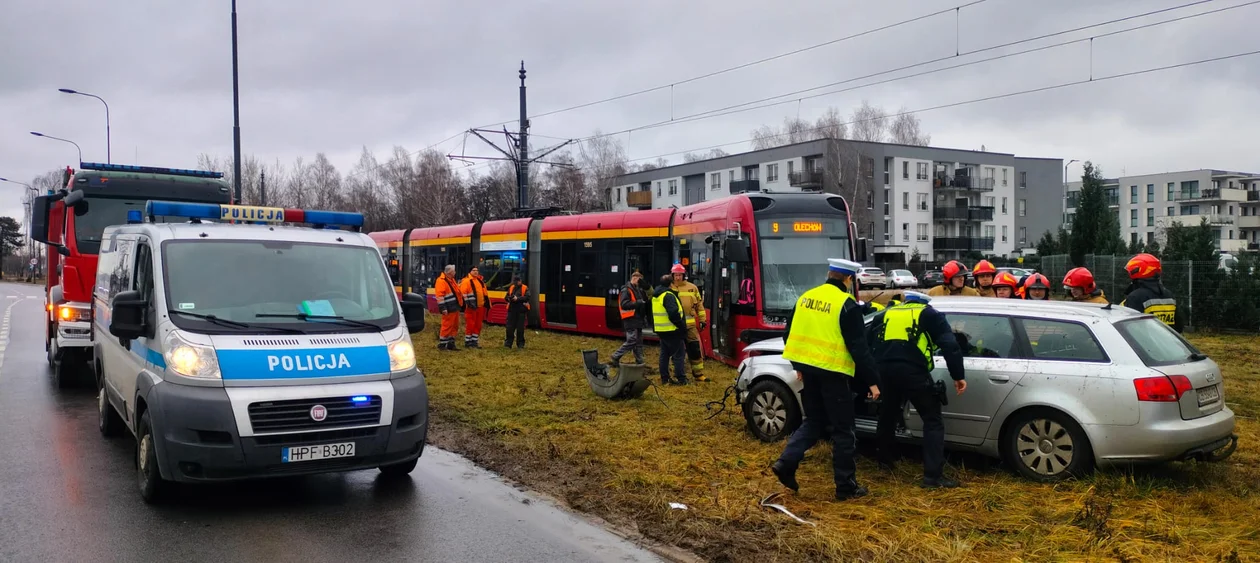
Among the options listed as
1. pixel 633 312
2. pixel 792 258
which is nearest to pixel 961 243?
pixel 792 258

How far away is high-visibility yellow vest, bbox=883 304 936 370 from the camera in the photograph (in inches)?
268

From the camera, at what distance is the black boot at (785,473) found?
650 centimetres

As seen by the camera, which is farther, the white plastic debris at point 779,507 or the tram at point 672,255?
the tram at point 672,255

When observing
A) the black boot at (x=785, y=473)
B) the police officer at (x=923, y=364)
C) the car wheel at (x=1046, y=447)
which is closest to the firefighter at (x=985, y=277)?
the car wheel at (x=1046, y=447)

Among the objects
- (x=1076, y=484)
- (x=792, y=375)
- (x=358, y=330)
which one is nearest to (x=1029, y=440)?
(x=1076, y=484)

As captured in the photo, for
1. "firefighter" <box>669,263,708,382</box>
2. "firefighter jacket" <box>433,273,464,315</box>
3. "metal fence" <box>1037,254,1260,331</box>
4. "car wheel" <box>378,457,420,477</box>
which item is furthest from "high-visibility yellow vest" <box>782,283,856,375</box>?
"metal fence" <box>1037,254,1260,331</box>

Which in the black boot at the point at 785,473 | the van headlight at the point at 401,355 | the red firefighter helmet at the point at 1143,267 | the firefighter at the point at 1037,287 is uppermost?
the red firefighter helmet at the point at 1143,267

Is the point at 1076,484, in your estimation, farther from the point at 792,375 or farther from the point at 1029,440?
the point at 792,375

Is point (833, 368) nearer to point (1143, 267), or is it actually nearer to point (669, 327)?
point (1143, 267)

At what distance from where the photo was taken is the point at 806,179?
6650 cm

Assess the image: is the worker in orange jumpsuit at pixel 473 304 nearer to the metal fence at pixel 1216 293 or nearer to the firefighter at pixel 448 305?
the firefighter at pixel 448 305

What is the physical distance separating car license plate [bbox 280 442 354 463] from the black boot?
9.83ft

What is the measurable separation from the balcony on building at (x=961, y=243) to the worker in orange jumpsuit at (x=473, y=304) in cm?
6262

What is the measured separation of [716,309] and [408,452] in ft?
28.5
